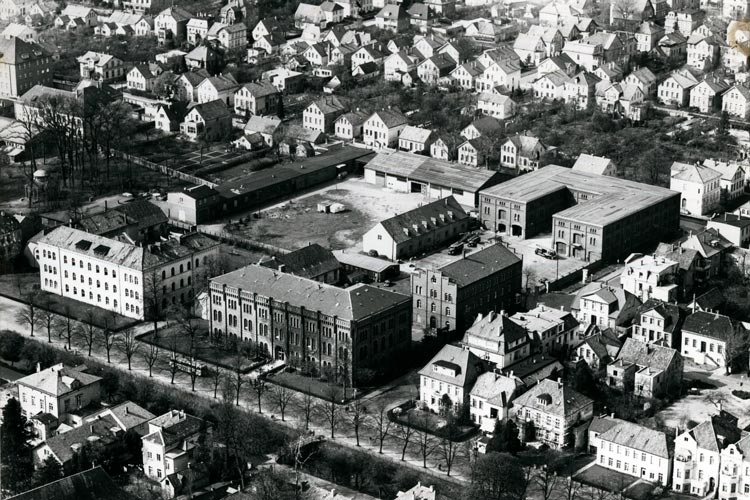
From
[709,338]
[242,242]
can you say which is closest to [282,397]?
[709,338]

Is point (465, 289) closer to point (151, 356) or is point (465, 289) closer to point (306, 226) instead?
point (151, 356)

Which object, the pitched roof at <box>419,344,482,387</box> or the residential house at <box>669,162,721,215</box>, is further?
the residential house at <box>669,162,721,215</box>

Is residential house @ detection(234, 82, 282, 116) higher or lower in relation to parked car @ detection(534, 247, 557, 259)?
higher

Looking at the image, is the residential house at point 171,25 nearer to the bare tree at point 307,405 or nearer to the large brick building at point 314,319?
the large brick building at point 314,319

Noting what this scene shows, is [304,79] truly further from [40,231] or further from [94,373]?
[94,373]

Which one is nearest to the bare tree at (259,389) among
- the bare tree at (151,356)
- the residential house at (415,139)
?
the bare tree at (151,356)

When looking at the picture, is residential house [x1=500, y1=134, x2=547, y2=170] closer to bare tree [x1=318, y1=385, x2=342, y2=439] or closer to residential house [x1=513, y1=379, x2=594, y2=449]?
bare tree [x1=318, y1=385, x2=342, y2=439]

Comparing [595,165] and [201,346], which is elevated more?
[595,165]

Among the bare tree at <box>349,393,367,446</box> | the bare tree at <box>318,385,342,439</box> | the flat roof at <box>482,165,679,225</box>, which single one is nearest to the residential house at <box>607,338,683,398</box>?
the bare tree at <box>349,393,367,446</box>
